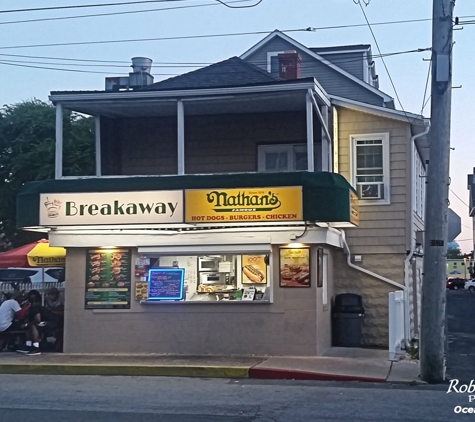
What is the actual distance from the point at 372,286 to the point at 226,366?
5372mm

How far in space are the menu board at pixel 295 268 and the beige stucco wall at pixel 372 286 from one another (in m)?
2.68

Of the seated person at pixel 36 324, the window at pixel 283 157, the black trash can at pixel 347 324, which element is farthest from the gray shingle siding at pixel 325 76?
the seated person at pixel 36 324

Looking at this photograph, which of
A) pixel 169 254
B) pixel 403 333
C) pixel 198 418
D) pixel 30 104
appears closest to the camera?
pixel 198 418

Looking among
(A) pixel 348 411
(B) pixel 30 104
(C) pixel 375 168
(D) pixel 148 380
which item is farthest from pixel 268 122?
(B) pixel 30 104

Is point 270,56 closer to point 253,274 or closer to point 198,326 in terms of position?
point 253,274

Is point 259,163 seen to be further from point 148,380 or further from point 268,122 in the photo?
point 148,380

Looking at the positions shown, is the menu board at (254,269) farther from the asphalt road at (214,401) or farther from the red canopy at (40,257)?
the red canopy at (40,257)

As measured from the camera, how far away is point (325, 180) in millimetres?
14484

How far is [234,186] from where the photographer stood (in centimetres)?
1473

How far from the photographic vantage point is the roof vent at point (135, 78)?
20.1m

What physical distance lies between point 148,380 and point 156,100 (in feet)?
19.4

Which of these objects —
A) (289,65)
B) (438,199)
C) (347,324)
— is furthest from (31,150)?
(438,199)

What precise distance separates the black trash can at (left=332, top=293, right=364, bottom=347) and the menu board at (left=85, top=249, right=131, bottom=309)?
477 cm

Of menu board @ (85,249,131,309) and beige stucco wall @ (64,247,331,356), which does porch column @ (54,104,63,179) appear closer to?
beige stucco wall @ (64,247,331,356)
